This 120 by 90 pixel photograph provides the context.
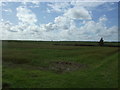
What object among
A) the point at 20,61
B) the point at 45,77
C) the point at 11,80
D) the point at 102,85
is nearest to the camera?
the point at 102,85

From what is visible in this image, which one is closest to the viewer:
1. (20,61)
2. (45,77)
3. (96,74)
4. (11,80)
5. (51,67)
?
(11,80)

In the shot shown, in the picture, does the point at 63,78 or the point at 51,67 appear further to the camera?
the point at 51,67

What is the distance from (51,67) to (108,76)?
38.2 ft

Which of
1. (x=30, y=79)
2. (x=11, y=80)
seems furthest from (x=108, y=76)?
(x=11, y=80)

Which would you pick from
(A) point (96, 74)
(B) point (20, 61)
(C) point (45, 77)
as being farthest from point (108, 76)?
(B) point (20, 61)

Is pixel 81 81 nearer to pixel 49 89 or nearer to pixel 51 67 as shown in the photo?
pixel 49 89

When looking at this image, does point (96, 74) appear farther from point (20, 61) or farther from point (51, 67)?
point (20, 61)

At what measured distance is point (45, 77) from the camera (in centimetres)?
2716

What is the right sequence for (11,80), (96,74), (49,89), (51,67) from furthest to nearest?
(51,67) → (96,74) → (11,80) → (49,89)

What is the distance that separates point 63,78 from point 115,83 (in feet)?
21.6

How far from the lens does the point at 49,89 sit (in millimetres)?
22203

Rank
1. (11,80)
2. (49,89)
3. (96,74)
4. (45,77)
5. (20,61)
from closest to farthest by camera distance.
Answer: (49,89) < (11,80) < (45,77) < (96,74) < (20,61)

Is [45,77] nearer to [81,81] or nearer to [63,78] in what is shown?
[63,78]

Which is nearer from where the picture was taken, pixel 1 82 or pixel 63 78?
pixel 1 82
